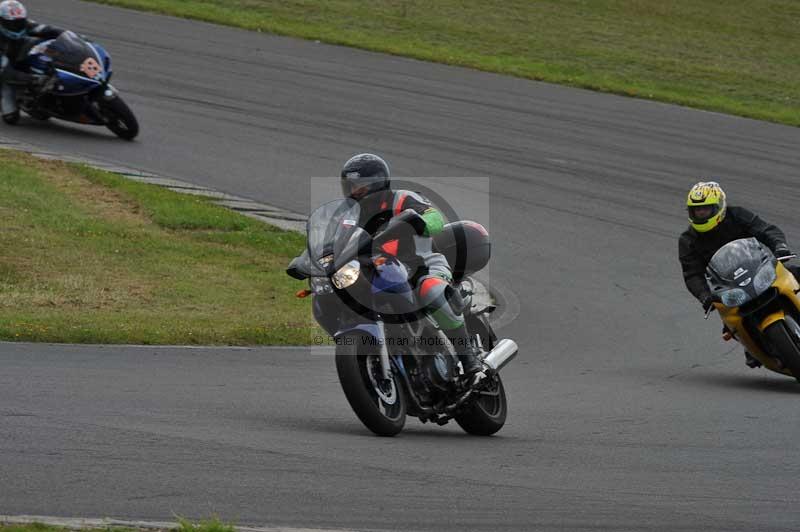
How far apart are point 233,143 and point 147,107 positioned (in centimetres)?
241

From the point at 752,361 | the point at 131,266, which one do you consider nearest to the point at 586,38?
the point at 131,266

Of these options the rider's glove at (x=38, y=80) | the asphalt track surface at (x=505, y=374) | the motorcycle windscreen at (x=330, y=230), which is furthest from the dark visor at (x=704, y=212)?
the rider's glove at (x=38, y=80)

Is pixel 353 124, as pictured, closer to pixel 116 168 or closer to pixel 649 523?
pixel 116 168

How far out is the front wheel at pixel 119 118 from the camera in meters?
18.9

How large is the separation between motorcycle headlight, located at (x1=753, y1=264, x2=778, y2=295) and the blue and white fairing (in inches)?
432

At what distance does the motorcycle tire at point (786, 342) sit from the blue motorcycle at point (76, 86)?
11.3m

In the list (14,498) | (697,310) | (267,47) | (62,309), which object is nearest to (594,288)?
(697,310)

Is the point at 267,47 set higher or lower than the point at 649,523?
lower

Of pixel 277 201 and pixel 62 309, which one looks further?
pixel 277 201

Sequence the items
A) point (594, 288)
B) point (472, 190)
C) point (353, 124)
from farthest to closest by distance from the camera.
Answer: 1. point (353, 124)
2. point (472, 190)
3. point (594, 288)

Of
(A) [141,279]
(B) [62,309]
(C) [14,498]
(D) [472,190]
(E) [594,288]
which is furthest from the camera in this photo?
(D) [472,190]

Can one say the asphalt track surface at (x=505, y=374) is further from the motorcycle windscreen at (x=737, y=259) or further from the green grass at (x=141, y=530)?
the motorcycle windscreen at (x=737, y=259)

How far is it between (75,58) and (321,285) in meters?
12.1

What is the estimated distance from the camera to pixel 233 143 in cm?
1952
